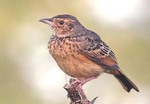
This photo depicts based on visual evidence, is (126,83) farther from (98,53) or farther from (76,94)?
(76,94)

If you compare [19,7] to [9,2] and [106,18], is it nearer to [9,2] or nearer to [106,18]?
[9,2]

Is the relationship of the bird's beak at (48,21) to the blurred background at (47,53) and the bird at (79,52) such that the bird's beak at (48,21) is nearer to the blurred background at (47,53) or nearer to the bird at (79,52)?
the bird at (79,52)

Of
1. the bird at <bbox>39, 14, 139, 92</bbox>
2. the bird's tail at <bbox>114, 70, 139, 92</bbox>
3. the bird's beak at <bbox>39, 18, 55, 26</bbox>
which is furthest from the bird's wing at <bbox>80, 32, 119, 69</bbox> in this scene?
the bird's beak at <bbox>39, 18, 55, 26</bbox>

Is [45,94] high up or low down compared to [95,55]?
up

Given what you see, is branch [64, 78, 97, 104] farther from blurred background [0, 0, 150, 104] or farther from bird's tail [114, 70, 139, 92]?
blurred background [0, 0, 150, 104]

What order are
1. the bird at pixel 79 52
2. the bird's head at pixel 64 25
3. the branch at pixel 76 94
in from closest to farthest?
the branch at pixel 76 94 → the bird at pixel 79 52 → the bird's head at pixel 64 25

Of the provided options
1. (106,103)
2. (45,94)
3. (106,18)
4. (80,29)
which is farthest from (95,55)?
(106,18)

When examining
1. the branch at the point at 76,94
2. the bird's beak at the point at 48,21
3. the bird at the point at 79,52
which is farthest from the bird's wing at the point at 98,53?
the branch at the point at 76,94
